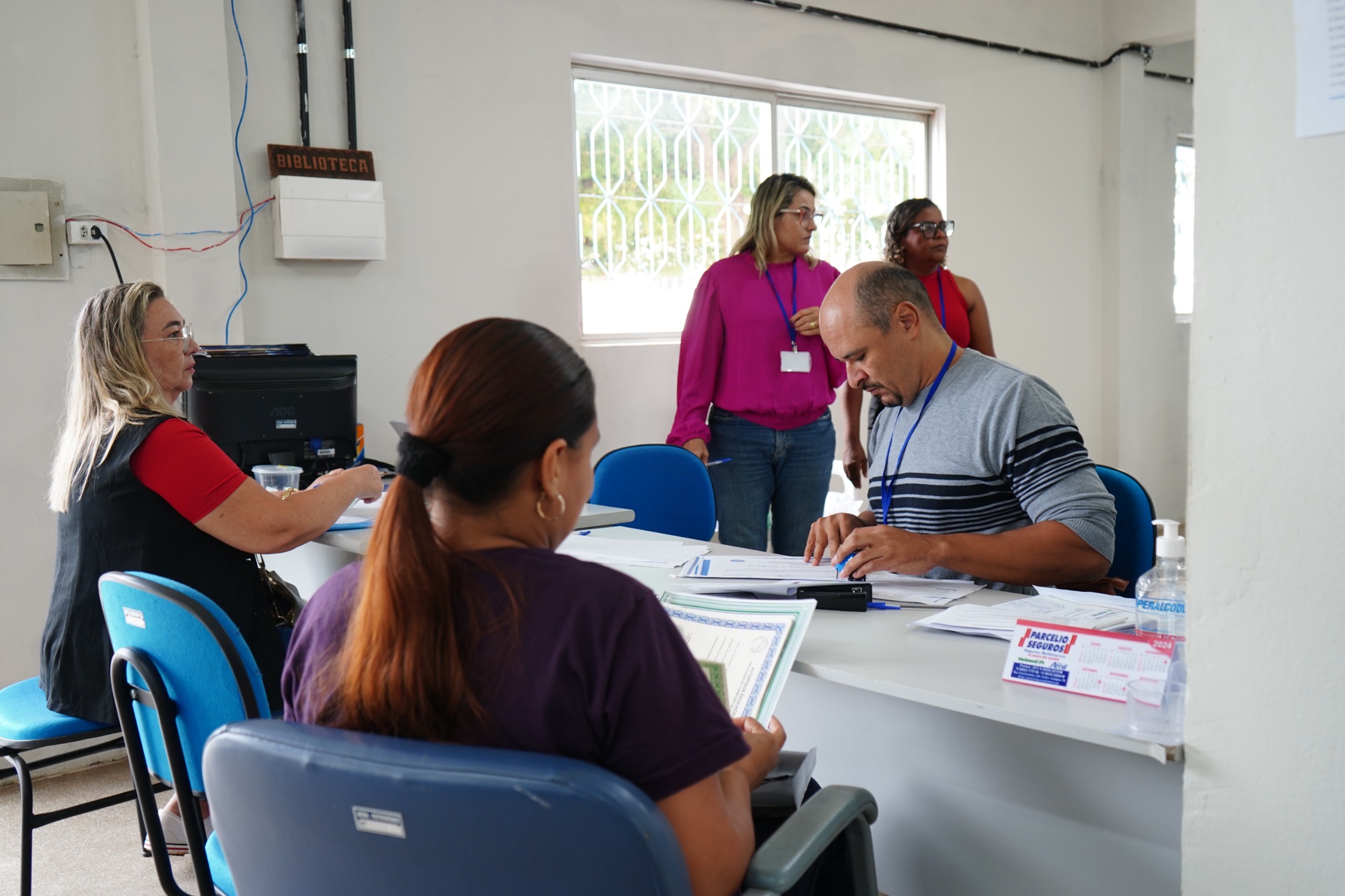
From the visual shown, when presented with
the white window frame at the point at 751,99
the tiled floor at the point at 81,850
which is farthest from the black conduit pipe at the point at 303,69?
the tiled floor at the point at 81,850

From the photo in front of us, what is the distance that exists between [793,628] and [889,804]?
378 mm

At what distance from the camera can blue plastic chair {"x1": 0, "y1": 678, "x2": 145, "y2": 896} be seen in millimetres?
2004

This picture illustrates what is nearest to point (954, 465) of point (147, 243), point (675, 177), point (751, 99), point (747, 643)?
point (747, 643)

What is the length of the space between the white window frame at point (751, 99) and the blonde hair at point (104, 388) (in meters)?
2.06

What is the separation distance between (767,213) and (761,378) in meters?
0.57

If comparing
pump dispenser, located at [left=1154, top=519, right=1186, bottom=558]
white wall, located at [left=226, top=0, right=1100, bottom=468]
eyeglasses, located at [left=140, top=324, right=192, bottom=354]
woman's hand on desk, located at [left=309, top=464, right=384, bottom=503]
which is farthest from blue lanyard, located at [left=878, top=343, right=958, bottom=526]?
white wall, located at [left=226, top=0, right=1100, bottom=468]

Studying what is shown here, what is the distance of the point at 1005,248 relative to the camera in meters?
5.49

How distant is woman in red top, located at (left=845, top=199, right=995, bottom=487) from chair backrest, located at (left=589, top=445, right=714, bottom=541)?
965 mm

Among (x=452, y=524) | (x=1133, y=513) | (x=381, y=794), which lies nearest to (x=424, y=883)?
(x=381, y=794)

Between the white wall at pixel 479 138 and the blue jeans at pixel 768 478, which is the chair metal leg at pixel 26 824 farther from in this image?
the blue jeans at pixel 768 478

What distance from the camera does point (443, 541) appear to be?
1.01 meters

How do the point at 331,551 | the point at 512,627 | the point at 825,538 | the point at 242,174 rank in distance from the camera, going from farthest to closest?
the point at 242,174 < the point at 331,551 < the point at 825,538 < the point at 512,627

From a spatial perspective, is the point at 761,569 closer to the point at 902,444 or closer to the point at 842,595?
the point at 842,595

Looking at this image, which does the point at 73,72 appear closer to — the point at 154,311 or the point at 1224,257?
the point at 154,311
